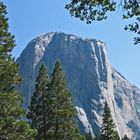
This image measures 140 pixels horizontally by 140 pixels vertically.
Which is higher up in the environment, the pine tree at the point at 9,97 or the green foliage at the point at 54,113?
the green foliage at the point at 54,113

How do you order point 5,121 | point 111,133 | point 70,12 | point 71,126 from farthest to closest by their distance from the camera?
point 111,133 → point 71,126 → point 5,121 → point 70,12

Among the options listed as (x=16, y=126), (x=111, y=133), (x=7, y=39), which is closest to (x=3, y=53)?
(x=7, y=39)

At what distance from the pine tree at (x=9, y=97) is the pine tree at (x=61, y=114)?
42.8 ft

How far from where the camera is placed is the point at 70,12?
11742mm

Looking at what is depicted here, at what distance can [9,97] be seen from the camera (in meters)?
28.7

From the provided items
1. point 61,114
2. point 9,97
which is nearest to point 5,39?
point 9,97

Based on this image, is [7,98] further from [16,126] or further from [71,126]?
[71,126]

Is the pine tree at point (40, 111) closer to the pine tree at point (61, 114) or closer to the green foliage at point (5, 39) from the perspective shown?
the pine tree at point (61, 114)

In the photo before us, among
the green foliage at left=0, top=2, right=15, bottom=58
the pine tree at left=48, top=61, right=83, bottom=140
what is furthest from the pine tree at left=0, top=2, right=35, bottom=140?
the pine tree at left=48, top=61, right=83, bottom=140

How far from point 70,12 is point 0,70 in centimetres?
1735

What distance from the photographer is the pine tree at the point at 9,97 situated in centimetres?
2842

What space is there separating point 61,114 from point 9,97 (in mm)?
15131

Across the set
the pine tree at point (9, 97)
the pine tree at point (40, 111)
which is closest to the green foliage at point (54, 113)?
the pine tree at point (40, 111)

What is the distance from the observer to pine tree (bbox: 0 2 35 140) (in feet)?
93.2
